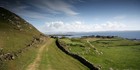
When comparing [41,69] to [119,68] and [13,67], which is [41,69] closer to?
[13,67]

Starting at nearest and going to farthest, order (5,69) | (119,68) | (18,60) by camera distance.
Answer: (5,69), (18,60), (119,68)

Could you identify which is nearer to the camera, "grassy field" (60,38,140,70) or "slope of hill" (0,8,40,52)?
"grassy field" (60,38,140,70)

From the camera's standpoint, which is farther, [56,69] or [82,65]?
[82,65]

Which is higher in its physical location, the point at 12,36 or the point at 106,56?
the point at 12,36

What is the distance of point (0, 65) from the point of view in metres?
32.2

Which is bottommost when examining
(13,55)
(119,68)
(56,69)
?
(119,68)

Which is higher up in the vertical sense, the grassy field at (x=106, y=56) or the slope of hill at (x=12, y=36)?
the slope of hill at (x=12, y=36)

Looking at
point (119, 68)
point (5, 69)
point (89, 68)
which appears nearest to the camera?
point (5, 69)

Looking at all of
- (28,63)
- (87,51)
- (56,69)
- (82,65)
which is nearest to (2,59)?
(28,63)

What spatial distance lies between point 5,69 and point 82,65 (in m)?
19.4

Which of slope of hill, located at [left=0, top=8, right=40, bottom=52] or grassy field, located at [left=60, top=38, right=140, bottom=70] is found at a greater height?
slope of hill, located at [left=0, top=8, right=40, bottom=52]

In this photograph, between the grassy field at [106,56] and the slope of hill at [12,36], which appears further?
the slope of hill at [12,36]

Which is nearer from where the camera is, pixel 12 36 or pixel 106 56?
pixel 106 56

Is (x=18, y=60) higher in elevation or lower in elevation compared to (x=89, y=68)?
higher
